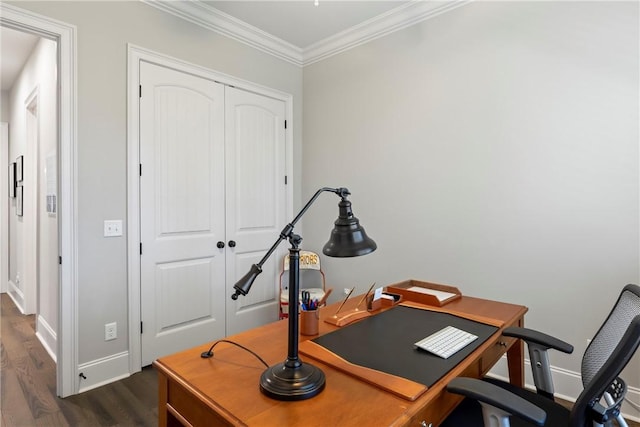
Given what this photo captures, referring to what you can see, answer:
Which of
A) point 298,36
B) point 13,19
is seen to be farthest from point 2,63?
point 298,36

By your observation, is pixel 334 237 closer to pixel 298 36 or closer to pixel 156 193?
pixel 156 193

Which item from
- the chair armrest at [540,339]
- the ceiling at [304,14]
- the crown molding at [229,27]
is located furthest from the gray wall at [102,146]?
the chair armrest at [540,339]

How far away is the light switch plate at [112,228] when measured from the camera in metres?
2.42

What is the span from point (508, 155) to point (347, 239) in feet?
6.13

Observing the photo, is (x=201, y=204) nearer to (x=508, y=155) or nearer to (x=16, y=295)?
(x=508, y=155)

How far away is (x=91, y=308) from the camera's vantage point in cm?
237

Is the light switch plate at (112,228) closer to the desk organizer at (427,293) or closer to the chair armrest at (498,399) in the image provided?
the desk organizer at (427,293)

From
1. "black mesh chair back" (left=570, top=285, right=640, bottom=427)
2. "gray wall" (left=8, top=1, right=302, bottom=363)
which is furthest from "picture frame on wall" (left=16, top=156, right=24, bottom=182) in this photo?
"black mesh chair back" (left=570, top=285, right=640, bottom=427)

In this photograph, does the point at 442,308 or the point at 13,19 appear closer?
the point at 442,308

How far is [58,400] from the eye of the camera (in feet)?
7.31

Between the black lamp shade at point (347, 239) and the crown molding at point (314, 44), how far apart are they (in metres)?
2.37

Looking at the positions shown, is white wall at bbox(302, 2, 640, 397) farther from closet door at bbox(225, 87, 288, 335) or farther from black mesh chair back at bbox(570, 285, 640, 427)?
black mesh chair back at bbox(570, 285, 640, 427)

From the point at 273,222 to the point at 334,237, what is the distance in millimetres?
2499

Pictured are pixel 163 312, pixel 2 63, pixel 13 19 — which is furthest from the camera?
pixel 2 63
